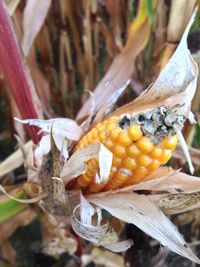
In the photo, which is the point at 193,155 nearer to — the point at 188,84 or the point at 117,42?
the point at 188,84

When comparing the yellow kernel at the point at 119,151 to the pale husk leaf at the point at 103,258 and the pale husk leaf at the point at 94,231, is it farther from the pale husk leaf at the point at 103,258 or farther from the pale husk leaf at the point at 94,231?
the pale husk leaf at the point at 103,258

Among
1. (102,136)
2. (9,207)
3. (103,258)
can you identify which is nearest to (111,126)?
(102,136)

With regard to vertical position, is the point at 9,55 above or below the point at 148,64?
above

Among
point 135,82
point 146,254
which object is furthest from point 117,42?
point 146,254

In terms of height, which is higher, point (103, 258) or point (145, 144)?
point (145, 144)

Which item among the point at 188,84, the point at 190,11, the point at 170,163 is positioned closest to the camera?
the point at 188,84

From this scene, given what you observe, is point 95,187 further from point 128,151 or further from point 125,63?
point 125,63
